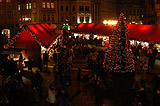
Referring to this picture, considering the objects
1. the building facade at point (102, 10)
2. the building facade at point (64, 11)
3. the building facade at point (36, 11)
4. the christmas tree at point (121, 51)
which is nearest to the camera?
the christmas tree at point (121, 51)

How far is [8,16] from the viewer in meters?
36.1

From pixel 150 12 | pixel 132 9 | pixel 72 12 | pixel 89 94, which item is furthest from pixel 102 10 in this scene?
pixel 89 94

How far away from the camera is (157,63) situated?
745 inches

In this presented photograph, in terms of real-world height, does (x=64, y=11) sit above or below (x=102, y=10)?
below

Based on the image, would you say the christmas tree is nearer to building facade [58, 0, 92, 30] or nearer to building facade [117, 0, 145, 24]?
building facade [58, 0, 92, 30]

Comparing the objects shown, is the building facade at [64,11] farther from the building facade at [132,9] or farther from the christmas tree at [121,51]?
the christmas tree at [121,51]

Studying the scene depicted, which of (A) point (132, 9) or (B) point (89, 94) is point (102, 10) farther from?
(B) point (89, 94)

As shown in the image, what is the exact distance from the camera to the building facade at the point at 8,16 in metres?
35.8

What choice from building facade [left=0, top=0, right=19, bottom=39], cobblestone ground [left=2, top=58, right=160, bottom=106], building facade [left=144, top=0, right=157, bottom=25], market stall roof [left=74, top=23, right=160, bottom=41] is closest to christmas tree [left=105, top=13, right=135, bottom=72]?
cobblestone ground [left=2, top=58, right=160, bottom=106]

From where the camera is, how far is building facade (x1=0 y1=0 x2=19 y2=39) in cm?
3578

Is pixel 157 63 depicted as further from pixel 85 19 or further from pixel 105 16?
pixel 105 16

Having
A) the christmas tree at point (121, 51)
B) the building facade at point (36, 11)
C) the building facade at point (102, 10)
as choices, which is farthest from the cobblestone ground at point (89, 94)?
the building facade at point (102, 10)

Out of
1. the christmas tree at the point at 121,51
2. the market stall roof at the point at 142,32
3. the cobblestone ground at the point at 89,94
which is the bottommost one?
the cobblestone ground at the point at 89,94

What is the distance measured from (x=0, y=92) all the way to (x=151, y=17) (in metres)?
25.5
